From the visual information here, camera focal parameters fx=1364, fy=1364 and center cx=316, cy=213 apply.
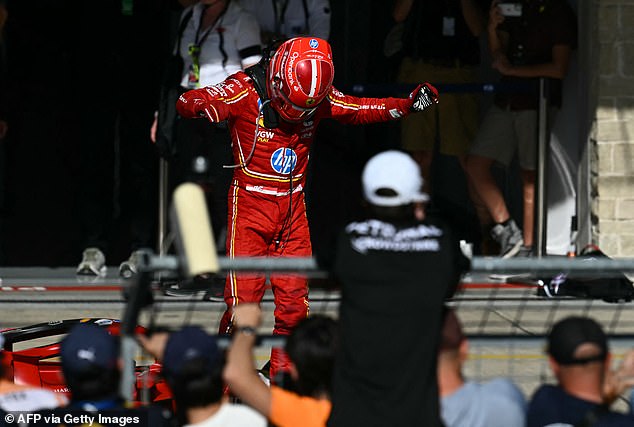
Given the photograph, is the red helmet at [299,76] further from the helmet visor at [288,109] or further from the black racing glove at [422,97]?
the black racing glove at [422,97]

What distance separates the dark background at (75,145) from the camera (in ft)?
36.5

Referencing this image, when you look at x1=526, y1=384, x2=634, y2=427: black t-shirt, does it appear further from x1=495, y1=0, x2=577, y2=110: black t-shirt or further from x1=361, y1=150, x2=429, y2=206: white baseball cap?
x1=495, y1=0, x2=577, y2=110: black t-shirt

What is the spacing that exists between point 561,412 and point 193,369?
1158mm

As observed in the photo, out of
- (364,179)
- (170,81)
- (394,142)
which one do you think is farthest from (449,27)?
(364,179)

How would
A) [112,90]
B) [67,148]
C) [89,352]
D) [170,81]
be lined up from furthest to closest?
[67,148], [112,90], [170,81], [89,352]

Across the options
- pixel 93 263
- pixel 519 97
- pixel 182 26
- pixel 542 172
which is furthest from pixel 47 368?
pixel 519 97

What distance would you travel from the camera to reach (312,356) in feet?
14.9

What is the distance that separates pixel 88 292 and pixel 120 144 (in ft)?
4.30

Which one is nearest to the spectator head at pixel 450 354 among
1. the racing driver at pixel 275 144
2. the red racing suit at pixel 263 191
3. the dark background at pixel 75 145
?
the racing driver at pixel 275 144

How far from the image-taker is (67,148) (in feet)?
37.8

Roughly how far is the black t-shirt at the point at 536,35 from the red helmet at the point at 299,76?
3.63 metres

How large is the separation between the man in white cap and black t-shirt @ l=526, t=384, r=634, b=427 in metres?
0.33

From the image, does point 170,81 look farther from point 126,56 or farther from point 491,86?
point 491,86

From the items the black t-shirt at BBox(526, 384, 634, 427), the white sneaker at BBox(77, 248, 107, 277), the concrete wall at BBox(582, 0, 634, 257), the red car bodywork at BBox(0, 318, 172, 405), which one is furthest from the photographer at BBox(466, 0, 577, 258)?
the black t-shirt at BBox(526, 384, 634, 427)
